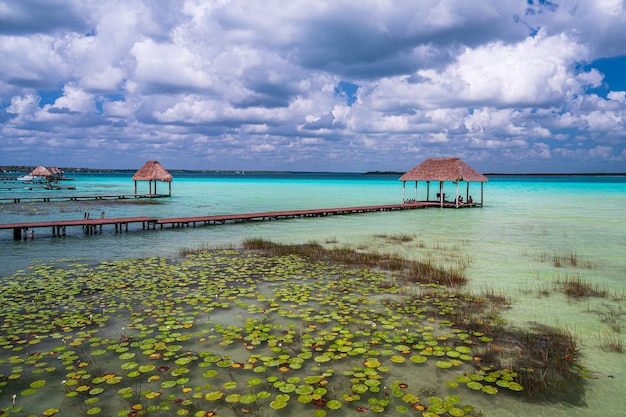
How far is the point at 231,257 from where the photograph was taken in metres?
12.6

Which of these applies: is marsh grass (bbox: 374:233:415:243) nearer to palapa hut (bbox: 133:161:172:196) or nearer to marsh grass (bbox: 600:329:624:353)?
marsh grass (bbox: 600:329:624:353)

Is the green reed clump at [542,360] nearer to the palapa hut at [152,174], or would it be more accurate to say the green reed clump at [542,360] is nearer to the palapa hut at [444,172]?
the palapa hut at [444,172]

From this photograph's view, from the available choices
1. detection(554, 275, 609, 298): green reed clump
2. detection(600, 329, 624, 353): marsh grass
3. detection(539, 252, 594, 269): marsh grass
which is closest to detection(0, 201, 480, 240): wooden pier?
detection(539, 252, 594, 269): marsh grass

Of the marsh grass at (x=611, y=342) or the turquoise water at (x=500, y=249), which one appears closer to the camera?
the turquoise water at (x=500, y=249)

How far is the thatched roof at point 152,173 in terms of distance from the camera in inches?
1614

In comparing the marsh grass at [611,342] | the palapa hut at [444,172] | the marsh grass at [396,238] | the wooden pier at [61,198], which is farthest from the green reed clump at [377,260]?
the wooden pier at [61,198]

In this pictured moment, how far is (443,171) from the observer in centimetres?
3172

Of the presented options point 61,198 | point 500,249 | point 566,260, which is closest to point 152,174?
point 61,198

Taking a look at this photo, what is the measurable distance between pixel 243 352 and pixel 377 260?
23.5ft

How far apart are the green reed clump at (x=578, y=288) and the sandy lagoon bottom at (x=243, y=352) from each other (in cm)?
276

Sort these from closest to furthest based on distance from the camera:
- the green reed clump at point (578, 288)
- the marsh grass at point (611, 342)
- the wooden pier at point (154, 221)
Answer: the marsh grass at point (611, 342) < the green reed clump at point (578, 288) < the wooden pier at point (154, 221)

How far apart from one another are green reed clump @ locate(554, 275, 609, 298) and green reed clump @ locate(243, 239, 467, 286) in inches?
81.2

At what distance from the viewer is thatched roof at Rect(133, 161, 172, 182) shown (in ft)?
135

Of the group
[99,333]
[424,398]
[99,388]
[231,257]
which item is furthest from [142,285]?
[424,398]
